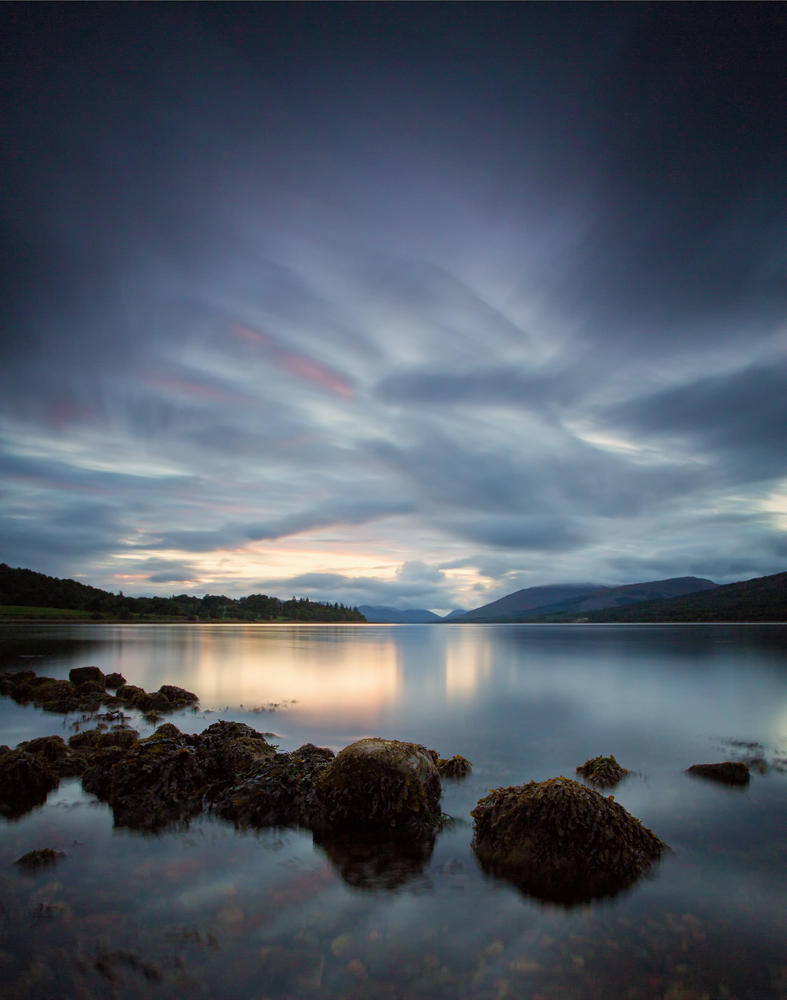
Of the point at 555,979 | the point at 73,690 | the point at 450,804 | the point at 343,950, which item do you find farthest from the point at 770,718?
the point at 73,690

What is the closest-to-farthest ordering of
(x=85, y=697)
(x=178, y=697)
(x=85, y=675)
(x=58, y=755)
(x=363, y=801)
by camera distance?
(x=363, y=801)
(x=58, y=755)
(x=85, y=697)
(x=178, y=697)
(x=85, y=675)

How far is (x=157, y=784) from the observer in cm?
962

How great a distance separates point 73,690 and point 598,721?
2089 cm

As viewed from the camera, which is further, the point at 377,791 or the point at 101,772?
the point at 101,772

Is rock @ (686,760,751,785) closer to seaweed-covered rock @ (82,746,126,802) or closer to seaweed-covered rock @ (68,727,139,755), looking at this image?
seaweed-covered rock @ (82,746,126,802)

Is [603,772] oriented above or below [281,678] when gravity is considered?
above

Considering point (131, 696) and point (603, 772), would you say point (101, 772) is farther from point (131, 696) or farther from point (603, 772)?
point (131, 696)

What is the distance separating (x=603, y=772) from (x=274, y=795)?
7.16m

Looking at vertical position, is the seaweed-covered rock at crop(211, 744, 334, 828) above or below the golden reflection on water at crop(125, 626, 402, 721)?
above

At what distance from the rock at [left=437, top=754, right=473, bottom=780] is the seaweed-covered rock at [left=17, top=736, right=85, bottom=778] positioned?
7872 mm

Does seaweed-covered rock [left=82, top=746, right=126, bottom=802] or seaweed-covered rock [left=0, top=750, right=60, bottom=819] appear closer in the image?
seaweed-covered rock [left=0, top=750, right=60, bottom=819]

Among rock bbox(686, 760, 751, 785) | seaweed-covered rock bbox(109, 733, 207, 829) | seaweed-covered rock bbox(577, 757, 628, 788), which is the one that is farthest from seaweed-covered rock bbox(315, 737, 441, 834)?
rock bbox(686, 760, 751, 785)

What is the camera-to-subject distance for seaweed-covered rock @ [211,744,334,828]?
859 centimetres

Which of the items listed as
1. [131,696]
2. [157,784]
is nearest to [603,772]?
[157,784]
